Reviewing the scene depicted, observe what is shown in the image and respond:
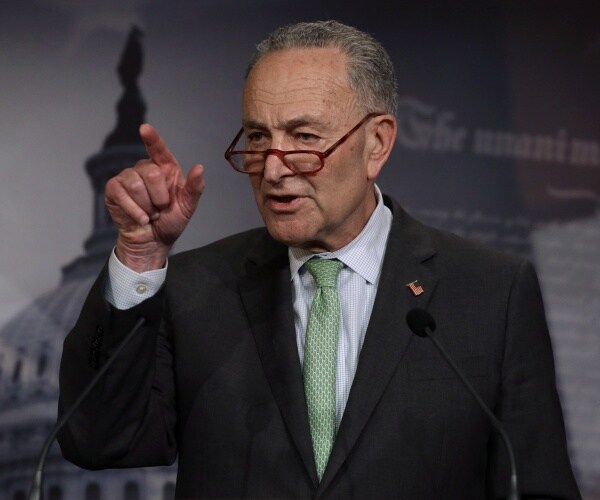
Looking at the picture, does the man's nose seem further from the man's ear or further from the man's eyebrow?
the man's ear

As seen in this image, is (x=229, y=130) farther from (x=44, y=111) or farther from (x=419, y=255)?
(x=419, y=255)

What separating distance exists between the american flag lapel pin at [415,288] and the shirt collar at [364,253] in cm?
7

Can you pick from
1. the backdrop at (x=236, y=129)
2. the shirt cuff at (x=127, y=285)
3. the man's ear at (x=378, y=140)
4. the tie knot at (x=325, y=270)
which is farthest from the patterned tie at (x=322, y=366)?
the backdrop at (x=236, y=129)

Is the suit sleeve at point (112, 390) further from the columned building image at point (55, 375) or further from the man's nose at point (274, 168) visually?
the columned building image at point (55, 375)

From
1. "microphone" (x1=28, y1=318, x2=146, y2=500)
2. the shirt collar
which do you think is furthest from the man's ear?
"microphone" (x1=28, y1=318, x2=146, y2=500)

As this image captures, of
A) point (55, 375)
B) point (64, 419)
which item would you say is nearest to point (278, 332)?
point (64, 419)

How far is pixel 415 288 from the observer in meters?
2.34

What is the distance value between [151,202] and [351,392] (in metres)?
0.53

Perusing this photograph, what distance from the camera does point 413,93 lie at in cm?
364

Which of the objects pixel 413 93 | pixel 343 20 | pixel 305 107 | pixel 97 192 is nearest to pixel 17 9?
pixel 97 192

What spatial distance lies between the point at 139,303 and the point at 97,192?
148 centimetres

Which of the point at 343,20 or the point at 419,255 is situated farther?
the point at 343,20

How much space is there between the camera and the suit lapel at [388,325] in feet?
7.11

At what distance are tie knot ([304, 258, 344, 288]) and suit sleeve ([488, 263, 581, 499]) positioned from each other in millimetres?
355
